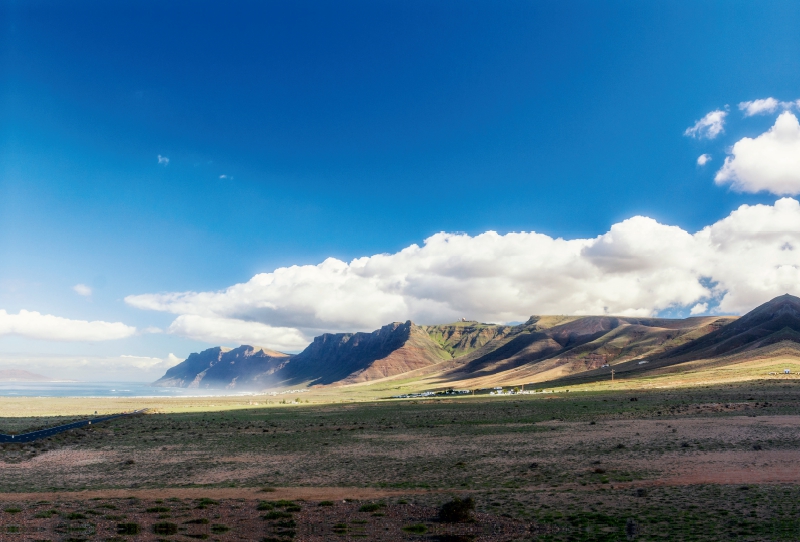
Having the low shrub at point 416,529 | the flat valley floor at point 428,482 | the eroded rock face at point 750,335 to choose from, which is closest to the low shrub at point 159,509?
the flat valley floor at point 428,482

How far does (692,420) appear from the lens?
144 ft

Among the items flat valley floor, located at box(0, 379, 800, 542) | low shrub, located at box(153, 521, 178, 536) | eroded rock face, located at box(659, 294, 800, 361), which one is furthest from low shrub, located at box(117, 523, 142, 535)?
eroded rock face, located at box(659, 294, 800, 361)

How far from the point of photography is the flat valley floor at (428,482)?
54.5ft

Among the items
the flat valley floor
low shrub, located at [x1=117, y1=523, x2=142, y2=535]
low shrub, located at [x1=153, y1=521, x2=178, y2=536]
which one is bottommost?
the flat valley floor

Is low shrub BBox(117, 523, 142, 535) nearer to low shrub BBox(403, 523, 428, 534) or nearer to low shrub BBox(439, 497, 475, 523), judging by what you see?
low shrub BBox(403, 523, 428, 534)

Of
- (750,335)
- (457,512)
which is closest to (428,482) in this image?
(457,512)

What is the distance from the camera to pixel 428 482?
2484 cm

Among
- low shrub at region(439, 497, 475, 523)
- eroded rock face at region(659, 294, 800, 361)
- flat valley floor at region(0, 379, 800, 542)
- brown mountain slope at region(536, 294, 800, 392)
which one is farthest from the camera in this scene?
eroded rock face at region(659, 294, 800, 361)

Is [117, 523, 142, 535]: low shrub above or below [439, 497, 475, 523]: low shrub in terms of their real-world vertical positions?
above

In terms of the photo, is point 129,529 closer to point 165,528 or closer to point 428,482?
point 165,528

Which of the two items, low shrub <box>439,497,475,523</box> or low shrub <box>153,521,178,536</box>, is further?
low shrub <box>439,497,475,523</box>

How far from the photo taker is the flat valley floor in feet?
54.5

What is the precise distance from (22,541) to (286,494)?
10199 millimetres

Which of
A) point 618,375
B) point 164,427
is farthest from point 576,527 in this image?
point 618,375
